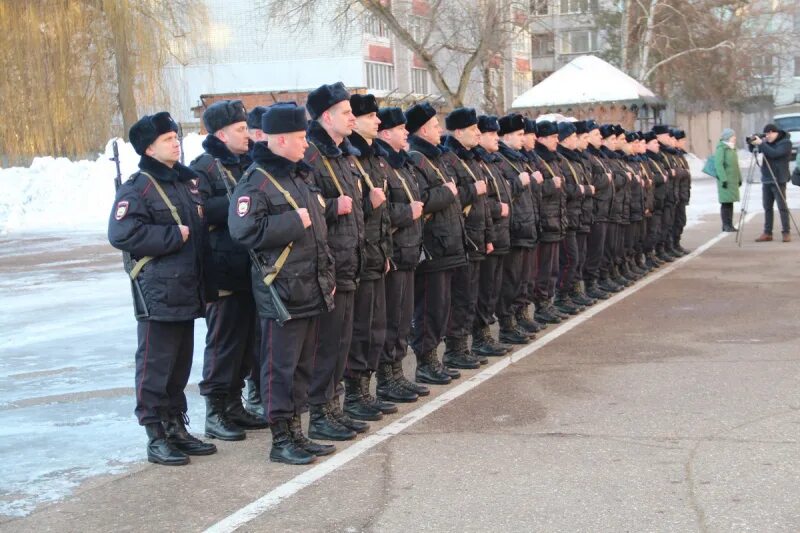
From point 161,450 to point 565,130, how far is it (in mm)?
6822

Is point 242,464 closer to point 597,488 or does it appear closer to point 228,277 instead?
point 228,277

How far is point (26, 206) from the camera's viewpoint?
31.7m

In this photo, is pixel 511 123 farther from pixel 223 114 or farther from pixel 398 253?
pixel 223 114

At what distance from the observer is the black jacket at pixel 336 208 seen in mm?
7180

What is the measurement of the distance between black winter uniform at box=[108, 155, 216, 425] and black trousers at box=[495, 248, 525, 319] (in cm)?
398

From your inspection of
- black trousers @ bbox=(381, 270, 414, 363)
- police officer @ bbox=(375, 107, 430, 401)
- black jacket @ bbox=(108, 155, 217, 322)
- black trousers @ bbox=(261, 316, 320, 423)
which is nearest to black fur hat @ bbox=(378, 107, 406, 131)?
police officer @ bbox=(375, 107, 430, 401)

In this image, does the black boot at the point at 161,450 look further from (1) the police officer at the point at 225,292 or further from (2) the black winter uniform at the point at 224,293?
(2) the black winter uniform at the point at 224,293

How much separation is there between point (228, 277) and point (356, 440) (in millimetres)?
1234

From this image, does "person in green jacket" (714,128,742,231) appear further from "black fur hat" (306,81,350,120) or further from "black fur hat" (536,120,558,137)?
"black fur hat" (306,81,350,120)

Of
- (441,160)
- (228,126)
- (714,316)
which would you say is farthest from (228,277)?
(714,316)

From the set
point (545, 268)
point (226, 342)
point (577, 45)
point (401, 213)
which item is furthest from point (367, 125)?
point (577, 45)

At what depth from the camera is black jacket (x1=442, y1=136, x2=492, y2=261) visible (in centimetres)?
945

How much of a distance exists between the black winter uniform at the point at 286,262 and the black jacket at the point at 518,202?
3819 millimetres

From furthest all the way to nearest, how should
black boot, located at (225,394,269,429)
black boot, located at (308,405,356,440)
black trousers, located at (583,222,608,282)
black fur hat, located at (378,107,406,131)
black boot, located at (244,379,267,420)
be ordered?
black trousers, located at (583,222,608,282) < black fur hat, located at (378,107,406,131) < black boot, located at (244,379,267,420) < black boot, located at (225,394,269,429) < black boot, located at (308,405,356,440)
